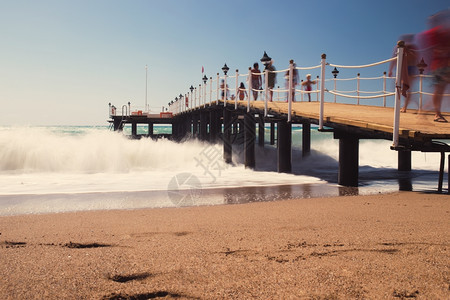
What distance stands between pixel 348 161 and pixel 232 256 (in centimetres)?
597

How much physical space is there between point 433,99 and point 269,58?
6004 millimetres

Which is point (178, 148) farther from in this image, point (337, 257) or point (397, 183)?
point (337, 257)

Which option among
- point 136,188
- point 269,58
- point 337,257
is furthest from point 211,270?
point 269,58

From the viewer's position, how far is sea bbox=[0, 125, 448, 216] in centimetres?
647

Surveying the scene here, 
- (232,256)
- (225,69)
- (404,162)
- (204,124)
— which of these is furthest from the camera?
(204,124)

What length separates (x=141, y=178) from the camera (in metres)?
10.2

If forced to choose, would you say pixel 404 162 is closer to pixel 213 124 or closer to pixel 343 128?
pixel 343 128

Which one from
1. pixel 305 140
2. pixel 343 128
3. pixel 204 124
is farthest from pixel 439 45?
pixel 204 124

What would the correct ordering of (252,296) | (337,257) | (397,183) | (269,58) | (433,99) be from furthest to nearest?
1. (269,58)
2. (397,183)
3. (433,99)
4. (337,257)
5. (252,296)

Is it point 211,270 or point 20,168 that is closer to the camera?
point 211,270

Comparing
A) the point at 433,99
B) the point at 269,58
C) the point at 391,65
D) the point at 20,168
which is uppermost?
the point at 269,58

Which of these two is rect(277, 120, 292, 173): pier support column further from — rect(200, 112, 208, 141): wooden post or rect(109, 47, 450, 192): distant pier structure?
rect(200, 112, 208, 141): wooden post

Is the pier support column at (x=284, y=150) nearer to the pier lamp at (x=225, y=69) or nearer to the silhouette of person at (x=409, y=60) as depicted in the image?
the pier lamp at (x=225, y=69)

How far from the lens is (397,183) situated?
8906 millimetres
